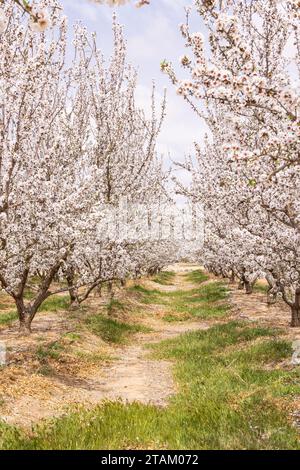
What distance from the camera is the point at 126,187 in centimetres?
2405

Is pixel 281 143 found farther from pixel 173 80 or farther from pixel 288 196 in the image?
pixel 288 196

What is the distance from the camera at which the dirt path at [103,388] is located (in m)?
9.36

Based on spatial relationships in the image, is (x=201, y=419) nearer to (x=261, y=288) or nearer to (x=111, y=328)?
(x=111, y=328)

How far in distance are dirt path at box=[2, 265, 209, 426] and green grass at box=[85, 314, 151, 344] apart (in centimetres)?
203

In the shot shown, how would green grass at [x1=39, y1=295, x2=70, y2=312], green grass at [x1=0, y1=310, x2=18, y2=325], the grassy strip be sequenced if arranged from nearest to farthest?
green grass at [x1=0, y1=310, x2=18, y2=325], green grass at [x1=39, y1=295, x2=70, y2=312], the grassy strip

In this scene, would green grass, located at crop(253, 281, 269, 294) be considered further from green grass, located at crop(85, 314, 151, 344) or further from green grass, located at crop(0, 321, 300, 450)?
green grass, located at crop(0, 321, 300, 450)

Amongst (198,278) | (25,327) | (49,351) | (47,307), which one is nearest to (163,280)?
(198,278)

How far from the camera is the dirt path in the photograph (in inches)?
368

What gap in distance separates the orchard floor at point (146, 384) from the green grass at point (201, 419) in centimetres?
2

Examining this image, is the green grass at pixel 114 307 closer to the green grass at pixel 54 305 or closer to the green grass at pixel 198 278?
the green grass at pixel 54 305

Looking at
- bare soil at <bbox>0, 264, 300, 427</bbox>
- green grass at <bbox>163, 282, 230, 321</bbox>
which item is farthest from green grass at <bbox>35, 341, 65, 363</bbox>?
green grass at <bbox>163, 282, 230, 321</bbox>

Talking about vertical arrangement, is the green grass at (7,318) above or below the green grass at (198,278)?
→ above

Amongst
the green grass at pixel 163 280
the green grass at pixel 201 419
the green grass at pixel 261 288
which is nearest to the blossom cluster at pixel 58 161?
the green grass at pixel 201 419

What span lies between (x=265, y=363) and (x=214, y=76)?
316 inches
